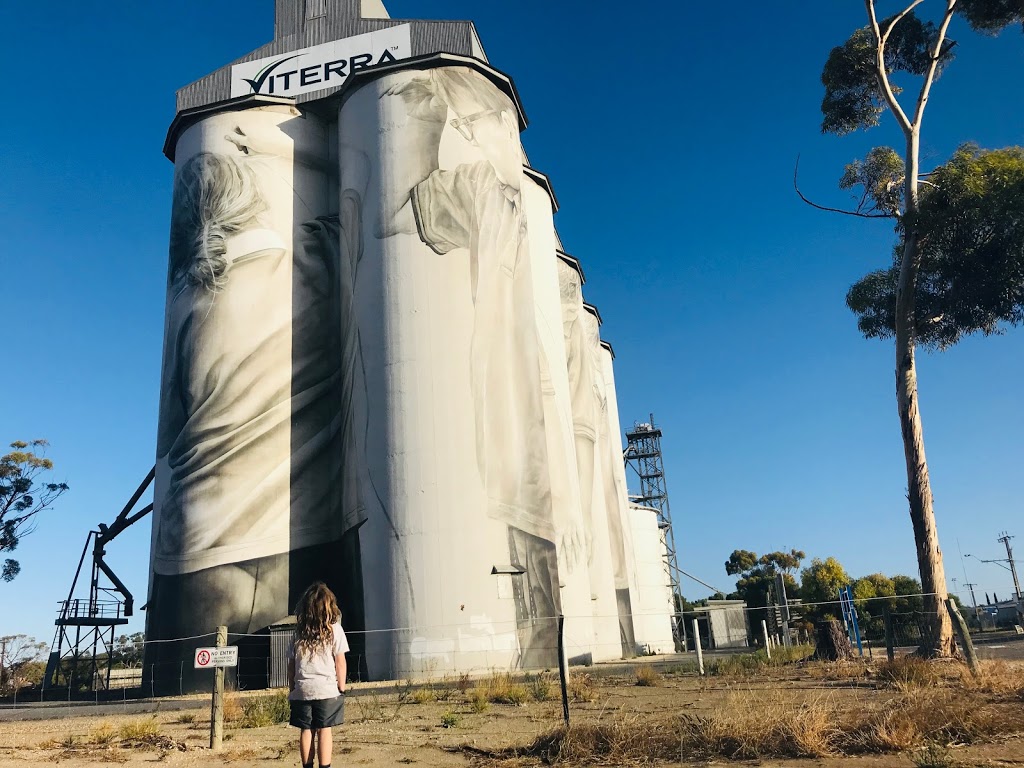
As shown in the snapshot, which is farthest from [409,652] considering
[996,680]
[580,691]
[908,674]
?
[996,680]

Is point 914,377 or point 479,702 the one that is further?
point 914,377

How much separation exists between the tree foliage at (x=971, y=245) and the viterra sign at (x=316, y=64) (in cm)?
2240

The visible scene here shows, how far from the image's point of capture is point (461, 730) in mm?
11109

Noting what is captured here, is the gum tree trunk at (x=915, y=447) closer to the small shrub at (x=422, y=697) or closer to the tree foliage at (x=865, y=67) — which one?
the tree foliage at (x=865, y=67)

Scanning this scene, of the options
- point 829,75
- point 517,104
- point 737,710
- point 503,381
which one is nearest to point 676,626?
point 503,381

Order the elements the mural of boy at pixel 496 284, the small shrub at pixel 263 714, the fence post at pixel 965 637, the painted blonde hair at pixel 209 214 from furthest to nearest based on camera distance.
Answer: the painted blonde hair at pixel 209 214
the mural of boy at pixel 496 284
the small shrub at pixel 263 714
the fence post at pixel 965 637

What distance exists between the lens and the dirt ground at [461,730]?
8.18 m

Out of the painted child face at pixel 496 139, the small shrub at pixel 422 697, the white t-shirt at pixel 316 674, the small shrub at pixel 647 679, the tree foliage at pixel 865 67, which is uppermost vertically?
the painted child face at pixel 496 139

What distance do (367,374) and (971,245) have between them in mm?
19940

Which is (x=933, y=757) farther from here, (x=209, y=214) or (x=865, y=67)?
(x=209, y=214)

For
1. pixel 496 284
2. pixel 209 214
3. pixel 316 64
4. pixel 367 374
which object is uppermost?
pixel 316 64

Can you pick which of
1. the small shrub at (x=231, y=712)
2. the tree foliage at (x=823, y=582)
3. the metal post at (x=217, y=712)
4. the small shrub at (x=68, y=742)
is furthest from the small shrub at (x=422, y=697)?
the tree foliage at (x=823, y=582)

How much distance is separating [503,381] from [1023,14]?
19.6m

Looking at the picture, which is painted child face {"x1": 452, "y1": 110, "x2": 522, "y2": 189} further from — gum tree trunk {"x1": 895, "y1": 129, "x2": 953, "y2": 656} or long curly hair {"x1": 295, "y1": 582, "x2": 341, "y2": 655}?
long curly hair {"x1": 295, "y1": 582, "x2": 341, "y2": 655}
